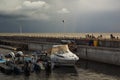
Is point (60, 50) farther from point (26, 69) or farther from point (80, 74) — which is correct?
point (26, 69)

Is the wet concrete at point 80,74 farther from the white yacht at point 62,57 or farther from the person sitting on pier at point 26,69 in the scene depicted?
the white yacht at point 62,57

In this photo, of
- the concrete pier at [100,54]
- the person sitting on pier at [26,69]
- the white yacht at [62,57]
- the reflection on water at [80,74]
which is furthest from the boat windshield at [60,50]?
the person sitting on pier at [26,69]

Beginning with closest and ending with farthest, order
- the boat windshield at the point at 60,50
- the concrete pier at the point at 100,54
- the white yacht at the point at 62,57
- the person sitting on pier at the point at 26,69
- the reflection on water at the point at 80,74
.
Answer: the reflection on water at the point at 80,74 < the person sitting on pier at the point at 26,69 < the white yacht at the point at 62,57 < the concrete pier at the point at 100,54 < the boat windshield at the point at 60,50

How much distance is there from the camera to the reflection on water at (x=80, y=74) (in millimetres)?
39219

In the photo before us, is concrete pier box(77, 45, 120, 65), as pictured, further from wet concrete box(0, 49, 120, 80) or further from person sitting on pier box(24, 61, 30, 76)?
Result: person sitting on pier box(24, 61, 30, 76)

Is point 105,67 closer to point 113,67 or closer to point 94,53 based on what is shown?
point 113,67

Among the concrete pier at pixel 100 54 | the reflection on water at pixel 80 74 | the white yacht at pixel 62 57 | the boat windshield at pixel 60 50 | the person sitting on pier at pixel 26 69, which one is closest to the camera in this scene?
the reflection on water at pixel 80 74

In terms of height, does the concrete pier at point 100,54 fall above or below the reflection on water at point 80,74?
above

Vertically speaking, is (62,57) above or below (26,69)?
above

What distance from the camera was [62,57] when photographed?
1827 inches

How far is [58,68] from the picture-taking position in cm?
4719

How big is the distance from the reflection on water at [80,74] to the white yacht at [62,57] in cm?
117

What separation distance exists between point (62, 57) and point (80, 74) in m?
5.59

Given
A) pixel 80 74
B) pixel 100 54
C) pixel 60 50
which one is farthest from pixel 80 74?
pixel 100 54
